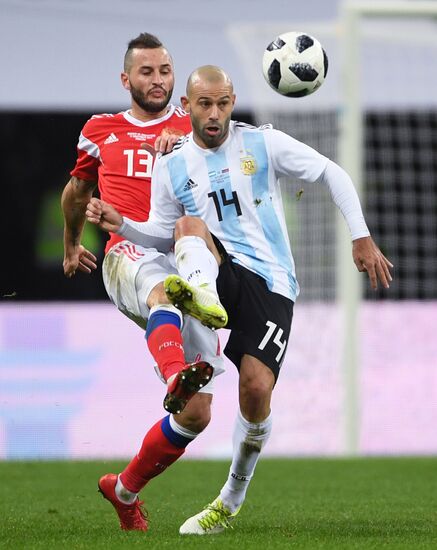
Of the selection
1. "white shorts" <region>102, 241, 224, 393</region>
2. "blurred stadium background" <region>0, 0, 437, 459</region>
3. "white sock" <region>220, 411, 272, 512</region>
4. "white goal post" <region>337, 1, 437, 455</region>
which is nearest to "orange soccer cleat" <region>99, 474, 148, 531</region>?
"white sock" <region>220, 411, 272, 512</region>

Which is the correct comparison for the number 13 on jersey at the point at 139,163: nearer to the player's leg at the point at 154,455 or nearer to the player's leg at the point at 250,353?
the player's leg at the point at 250,353

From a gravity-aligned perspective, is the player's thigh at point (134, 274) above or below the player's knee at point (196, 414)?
above

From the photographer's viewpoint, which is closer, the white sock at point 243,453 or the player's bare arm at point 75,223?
the white sock at point 243,453

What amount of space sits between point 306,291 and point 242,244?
7.15 meters

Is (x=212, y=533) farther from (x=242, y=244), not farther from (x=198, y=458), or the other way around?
(x=198, y=458)

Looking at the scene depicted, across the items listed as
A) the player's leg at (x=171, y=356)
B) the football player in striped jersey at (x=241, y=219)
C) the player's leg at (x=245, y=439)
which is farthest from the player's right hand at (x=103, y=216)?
the player's leg at (x=245, y=439)

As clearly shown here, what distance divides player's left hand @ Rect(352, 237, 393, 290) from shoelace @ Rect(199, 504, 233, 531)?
57.1 inches

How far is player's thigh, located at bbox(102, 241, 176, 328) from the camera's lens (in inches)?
271

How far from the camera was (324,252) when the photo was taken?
13914 millimetres

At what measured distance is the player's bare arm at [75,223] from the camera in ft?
25.7

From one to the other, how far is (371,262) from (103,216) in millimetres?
1362

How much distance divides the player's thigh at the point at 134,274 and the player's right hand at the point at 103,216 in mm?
319

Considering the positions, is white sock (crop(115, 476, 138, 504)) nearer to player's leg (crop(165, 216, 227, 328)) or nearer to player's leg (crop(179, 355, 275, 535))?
player's leg (crop(179, 355, 275, 535))

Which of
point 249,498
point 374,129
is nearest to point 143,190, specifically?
point 249,498
